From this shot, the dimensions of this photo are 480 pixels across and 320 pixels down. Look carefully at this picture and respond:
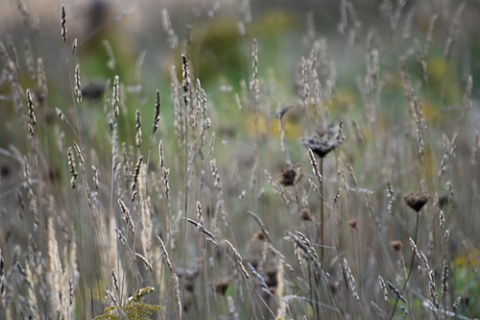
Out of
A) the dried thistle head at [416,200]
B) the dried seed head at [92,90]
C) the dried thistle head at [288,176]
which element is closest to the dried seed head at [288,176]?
the dried thistle head at [288,176]

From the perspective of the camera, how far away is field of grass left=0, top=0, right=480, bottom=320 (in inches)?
63.7

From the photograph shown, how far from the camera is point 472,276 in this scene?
238 cm

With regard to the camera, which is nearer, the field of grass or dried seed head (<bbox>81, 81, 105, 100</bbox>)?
the field of grass

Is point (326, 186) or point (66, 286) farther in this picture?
point (326, 186)

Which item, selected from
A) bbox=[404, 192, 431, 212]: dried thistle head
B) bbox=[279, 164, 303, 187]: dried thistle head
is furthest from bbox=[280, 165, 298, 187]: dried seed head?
bbox=[404, 192, 431, 212]: dried thistle head

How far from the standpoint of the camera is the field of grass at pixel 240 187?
5.31 ft

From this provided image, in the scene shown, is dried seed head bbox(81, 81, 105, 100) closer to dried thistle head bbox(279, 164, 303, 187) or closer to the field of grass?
the field of grass

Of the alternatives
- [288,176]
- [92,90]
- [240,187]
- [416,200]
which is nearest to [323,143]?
[288,176]

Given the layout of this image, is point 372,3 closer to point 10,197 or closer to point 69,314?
point 10,197

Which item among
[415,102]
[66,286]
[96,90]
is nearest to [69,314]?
[66,286]

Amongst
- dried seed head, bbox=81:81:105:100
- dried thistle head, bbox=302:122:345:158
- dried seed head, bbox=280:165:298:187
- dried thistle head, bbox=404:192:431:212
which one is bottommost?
dried thistle head, bbox=404:192:431:212

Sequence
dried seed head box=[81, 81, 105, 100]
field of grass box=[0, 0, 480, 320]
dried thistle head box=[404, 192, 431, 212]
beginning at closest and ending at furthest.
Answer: field of grass box=[0, 0, 480, 320] < dried thistle head box=[404, 192, 431, 212] < dried seed head box=[81, 81, 105, 100]

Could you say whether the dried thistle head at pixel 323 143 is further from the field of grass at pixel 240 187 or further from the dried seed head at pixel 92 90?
the dried seed head at pixel 92 90

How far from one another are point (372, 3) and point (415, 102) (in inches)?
188
